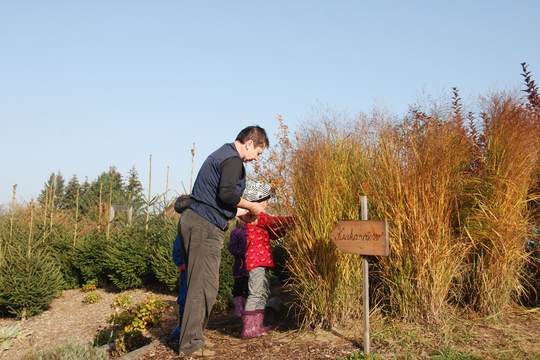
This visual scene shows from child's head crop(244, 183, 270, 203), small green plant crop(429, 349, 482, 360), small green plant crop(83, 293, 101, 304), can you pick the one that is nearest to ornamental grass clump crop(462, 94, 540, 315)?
small green plant crop(429, 349, 482, 360)

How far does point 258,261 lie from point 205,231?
86 cm

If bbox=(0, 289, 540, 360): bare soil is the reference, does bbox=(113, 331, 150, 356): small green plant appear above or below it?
below

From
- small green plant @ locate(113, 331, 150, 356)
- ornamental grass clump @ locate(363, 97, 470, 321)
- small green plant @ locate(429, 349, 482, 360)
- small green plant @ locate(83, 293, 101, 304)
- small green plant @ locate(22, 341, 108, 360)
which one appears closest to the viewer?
small green plant @ locate(429, 349, 482, 360)

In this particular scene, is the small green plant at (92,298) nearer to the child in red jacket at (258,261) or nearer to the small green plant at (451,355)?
the child in red jacket at (258,261)

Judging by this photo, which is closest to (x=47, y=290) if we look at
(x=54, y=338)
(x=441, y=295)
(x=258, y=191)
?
(x=54, y=338)

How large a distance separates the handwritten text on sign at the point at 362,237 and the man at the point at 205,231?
→ 0.83 meters

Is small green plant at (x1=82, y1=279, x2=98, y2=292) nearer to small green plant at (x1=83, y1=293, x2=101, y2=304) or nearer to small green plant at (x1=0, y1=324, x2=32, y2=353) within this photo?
small green plant at (x1=83, y1=293, x2=101, y2=304)

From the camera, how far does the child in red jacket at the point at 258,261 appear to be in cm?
464

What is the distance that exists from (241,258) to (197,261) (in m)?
1.34

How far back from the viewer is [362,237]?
3619 millimetres

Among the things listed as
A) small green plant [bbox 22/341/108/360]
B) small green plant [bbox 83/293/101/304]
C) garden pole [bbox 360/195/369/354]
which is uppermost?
garden pole [bbox 360/195/369/354]

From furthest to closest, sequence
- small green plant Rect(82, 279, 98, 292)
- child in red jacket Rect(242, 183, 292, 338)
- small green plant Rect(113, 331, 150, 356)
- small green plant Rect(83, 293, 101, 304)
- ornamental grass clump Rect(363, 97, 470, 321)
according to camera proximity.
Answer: small green plant Rect(82, 279, 98, 292)
small green plant Rect(83, 293, 101, 304)
small green plant Rect(113, 331, 150, 356)
child in red jacket Rect(242, 183, 292, 338)
ornamental grass clump Rect(363, 97, 470, 321)

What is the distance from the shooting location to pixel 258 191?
4938 mm

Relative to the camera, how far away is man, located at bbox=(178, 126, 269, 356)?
402cm
